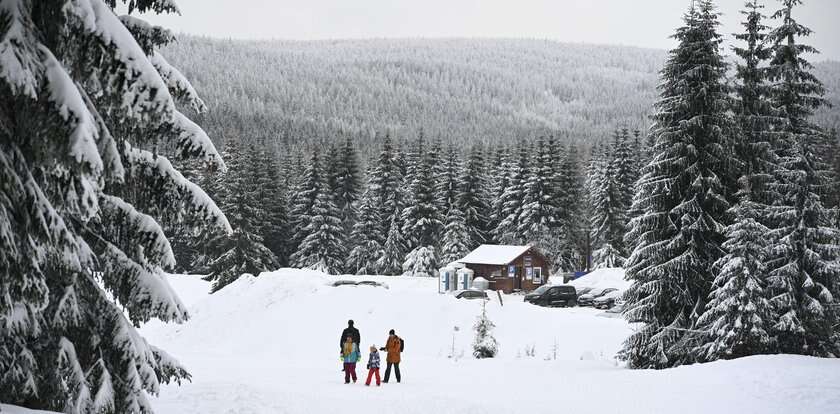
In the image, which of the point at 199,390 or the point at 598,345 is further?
the point at 598,345

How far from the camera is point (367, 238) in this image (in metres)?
62.3

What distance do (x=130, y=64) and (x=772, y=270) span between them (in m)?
20.8

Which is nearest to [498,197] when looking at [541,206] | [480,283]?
[541,206]

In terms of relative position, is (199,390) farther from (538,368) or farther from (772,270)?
(772,270)

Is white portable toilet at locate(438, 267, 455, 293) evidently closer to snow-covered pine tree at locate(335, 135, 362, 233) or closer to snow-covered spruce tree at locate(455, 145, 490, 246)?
snow-covered spruce tree at locate(455, 145, 490, 246)

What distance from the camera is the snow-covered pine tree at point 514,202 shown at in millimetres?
62625

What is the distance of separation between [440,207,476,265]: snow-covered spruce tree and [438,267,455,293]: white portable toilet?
28.7ft

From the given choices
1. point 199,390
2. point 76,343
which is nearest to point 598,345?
point 199,390

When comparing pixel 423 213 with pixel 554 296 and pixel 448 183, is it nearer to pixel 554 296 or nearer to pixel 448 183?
pixel 448 183

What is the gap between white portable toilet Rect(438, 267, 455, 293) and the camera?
163 feet

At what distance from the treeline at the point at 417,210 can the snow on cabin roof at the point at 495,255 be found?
17.6ft

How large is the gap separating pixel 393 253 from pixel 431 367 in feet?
130

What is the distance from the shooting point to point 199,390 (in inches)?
535

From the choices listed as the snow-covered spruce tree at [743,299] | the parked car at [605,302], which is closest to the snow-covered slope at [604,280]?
the parked car at [605,302]
